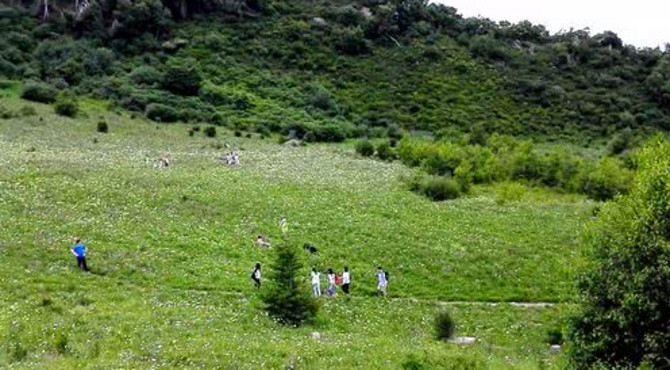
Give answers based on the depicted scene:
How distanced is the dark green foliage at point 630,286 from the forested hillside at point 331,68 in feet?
239

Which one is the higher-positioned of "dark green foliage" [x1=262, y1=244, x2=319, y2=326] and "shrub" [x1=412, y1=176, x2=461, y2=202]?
"dark green foliage" [x1=262, y1=244, x2=319, y2=326]

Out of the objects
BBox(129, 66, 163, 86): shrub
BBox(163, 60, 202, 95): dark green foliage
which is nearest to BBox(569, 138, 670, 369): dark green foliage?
BBox(163, 60, 202, 95): dark green foliage

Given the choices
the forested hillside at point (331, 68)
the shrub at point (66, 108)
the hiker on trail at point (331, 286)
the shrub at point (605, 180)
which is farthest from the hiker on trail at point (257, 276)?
the forested hillside at point (331, 68)

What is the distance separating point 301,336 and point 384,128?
84.2 meters

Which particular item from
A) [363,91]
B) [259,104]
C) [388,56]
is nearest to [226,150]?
[259,104]

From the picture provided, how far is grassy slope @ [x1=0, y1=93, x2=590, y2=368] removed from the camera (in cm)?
2519

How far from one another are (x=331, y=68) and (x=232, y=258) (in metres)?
96.7

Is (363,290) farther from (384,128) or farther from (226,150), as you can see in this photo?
(384,128)

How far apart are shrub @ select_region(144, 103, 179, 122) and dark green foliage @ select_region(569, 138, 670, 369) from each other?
73.6 m

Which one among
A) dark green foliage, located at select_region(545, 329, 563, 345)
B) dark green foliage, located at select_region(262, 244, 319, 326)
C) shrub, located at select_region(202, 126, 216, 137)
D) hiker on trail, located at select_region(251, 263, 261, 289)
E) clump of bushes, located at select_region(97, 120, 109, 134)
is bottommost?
shrub, located at select_region(202, 126, 216, 137)

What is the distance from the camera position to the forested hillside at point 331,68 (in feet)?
339

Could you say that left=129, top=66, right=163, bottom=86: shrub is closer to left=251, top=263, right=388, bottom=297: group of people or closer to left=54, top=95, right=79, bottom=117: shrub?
left=54, top=95, right=79, bottom=117: shrub

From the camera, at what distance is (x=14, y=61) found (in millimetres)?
104812

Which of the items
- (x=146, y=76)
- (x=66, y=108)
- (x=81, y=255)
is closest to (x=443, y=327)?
(x=81, y=255)
